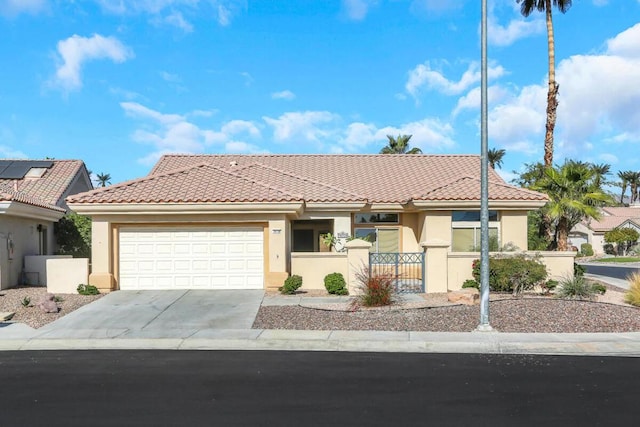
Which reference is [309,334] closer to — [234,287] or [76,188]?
[234,287]

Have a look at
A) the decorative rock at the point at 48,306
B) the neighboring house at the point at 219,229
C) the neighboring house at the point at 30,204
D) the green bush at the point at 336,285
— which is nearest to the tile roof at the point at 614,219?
the neighboring house at the point at 219,229

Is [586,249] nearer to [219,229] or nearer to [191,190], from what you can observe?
[219,229]

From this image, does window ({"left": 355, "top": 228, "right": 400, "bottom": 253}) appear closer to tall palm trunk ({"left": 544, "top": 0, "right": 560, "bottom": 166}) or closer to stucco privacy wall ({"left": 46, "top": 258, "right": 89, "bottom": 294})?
tall palm trunk ({"left": 544, "top": 0, "right": 560, "bottom": 166})

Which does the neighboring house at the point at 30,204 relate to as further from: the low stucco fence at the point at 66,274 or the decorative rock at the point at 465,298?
the decorative rock at the point at 465,298

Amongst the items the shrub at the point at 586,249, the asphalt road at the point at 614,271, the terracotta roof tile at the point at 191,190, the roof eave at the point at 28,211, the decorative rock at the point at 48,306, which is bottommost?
the shrub at the point at 586,249

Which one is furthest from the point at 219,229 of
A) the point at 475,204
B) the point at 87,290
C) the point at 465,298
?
the point at 475,204

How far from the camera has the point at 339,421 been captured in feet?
24.2

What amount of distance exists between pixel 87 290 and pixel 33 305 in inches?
92.2

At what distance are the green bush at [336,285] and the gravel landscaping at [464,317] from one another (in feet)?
10.3

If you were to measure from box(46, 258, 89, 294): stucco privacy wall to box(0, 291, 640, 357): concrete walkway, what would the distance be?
373 centimetres

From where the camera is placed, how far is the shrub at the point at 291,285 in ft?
65.2

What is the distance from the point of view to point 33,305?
17.6 meters

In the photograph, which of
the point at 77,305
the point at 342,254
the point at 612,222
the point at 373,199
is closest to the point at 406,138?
the point at 612,222

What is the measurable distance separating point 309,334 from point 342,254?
7.89m
